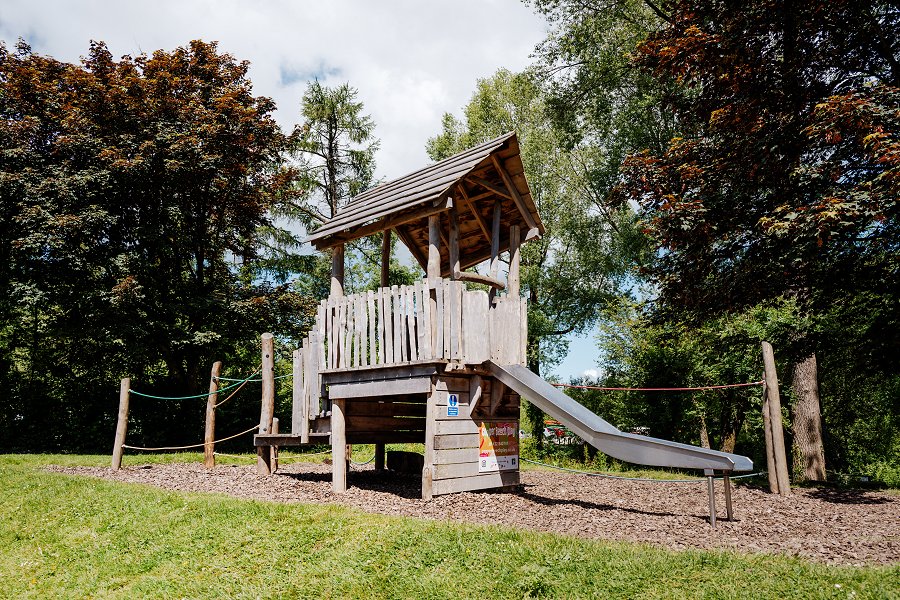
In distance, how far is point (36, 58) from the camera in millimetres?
19641

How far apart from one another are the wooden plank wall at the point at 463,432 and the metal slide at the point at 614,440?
52cm

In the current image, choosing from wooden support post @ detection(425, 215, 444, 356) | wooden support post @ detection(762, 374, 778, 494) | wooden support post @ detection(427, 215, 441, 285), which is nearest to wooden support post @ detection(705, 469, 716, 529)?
wooden support post @ detection(425, 215, 444, 356)

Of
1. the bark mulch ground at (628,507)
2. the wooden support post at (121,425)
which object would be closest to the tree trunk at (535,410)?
the bark mulch ground at (628,507)

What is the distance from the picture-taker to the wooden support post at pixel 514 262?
10305 mm

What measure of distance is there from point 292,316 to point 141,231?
524 cm

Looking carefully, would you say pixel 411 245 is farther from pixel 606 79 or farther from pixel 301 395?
pixel 606 79

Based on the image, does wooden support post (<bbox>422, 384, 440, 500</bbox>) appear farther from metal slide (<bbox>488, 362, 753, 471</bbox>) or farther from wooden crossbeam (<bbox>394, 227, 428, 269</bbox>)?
wooden crossbeam (<bbox>394, 227, 428, 269</bbox>)

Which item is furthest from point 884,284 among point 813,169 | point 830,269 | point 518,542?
point 518,542

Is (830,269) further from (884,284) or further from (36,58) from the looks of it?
(36,58)

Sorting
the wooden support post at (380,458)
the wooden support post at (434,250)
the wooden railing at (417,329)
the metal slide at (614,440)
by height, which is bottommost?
the wooden support post at (380,458)

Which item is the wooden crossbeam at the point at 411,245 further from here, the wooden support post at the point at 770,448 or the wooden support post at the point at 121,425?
the wooden support post at the point at 770,448

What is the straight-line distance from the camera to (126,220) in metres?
20.2

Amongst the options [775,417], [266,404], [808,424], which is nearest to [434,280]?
[266,404]

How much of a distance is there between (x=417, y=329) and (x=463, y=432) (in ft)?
5.20
